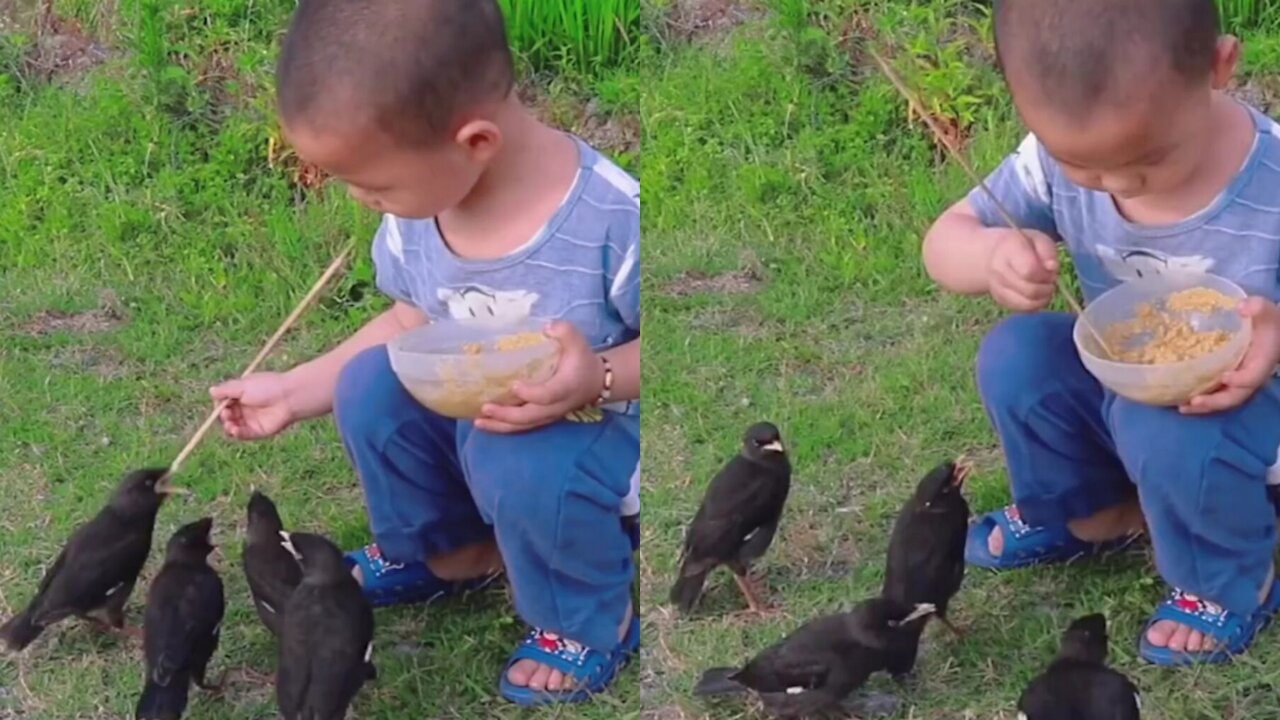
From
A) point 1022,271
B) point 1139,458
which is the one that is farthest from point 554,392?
point 1139,458

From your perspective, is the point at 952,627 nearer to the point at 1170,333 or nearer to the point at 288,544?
the point at 1170,333

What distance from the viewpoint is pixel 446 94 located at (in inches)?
55.7

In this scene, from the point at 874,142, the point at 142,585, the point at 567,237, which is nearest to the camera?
the point at 567,237

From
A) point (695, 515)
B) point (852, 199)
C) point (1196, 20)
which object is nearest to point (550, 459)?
point (695, 515)

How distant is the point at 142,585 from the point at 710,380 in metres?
0.73

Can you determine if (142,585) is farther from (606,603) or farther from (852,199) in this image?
(852,199)

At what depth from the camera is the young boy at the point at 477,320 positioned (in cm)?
140

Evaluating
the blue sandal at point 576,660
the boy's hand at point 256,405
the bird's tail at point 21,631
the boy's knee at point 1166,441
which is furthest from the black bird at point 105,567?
the boy's knee at point 1166,441

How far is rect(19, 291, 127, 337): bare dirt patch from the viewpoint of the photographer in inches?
76.4

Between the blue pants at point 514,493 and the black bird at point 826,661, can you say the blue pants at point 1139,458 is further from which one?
the blue pants at point 514,493

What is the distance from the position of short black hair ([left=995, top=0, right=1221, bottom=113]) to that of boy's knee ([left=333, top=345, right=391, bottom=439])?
673 millimetres

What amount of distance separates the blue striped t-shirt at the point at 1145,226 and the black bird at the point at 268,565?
839 millimetres

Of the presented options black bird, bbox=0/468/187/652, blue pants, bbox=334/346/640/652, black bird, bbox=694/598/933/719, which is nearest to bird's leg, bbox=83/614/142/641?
black bird, bbox=0/468/187/652

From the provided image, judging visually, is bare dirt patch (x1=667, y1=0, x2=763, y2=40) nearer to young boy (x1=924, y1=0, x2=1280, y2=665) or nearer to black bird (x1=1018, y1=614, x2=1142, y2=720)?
young boy (x1=924, y1=0, x2=1280, y2=665)
